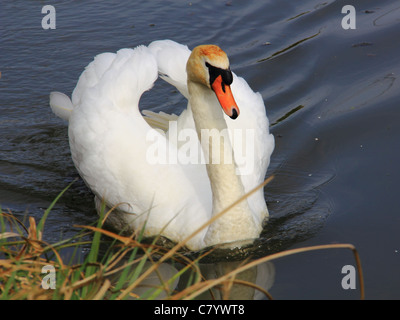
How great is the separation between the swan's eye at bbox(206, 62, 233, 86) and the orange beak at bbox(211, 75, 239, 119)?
0.02 meters

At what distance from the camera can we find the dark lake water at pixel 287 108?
18.7 feet

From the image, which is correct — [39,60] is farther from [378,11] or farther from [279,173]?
[378,11]

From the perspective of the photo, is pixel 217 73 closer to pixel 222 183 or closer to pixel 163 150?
pixel 222 183

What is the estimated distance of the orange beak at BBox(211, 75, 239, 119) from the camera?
15.1 feet

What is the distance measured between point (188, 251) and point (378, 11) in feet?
20.5

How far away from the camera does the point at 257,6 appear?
10.6 metres

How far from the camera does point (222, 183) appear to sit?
5.35 metres

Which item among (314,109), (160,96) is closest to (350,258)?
(314,109)

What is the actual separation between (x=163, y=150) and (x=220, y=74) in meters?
1.37
